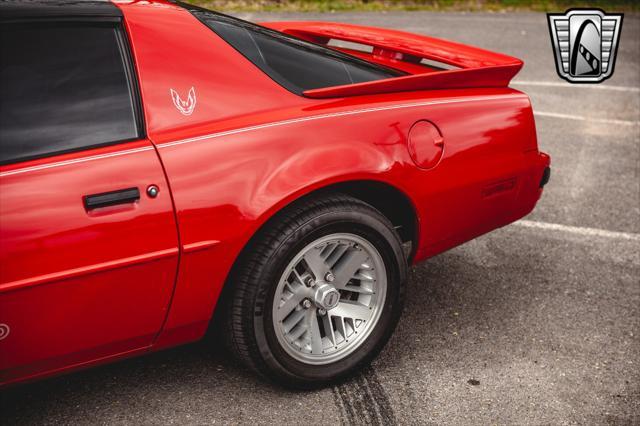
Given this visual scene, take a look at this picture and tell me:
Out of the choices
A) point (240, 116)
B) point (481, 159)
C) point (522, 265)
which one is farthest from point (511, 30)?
point (240, 116)

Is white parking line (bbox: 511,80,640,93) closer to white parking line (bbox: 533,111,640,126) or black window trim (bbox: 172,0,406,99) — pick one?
white parking line (bbox: 533,111,640,126)

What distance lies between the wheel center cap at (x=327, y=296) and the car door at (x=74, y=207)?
24.4 inches

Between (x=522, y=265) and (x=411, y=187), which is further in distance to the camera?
(x=522, y=265)

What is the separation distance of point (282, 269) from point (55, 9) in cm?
115

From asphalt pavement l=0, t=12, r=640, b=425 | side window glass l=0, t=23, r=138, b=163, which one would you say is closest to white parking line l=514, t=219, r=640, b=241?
asphalt pavement l=0, t=12, r=640, b=425

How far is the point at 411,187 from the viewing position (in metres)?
2.71

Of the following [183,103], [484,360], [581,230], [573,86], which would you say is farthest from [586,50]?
[183,103]

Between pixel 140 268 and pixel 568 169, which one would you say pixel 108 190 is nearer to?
pixel 140 268

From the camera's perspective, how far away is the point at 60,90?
2.23 metres

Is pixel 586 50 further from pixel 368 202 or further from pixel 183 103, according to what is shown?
pixel 183 103

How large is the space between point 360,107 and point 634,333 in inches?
66.9

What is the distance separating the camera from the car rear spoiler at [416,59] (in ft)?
9.11

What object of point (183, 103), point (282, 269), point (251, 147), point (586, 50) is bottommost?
point (586, 50)

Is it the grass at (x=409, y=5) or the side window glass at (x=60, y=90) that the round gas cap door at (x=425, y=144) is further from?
the grass at (x=409, y=5)
